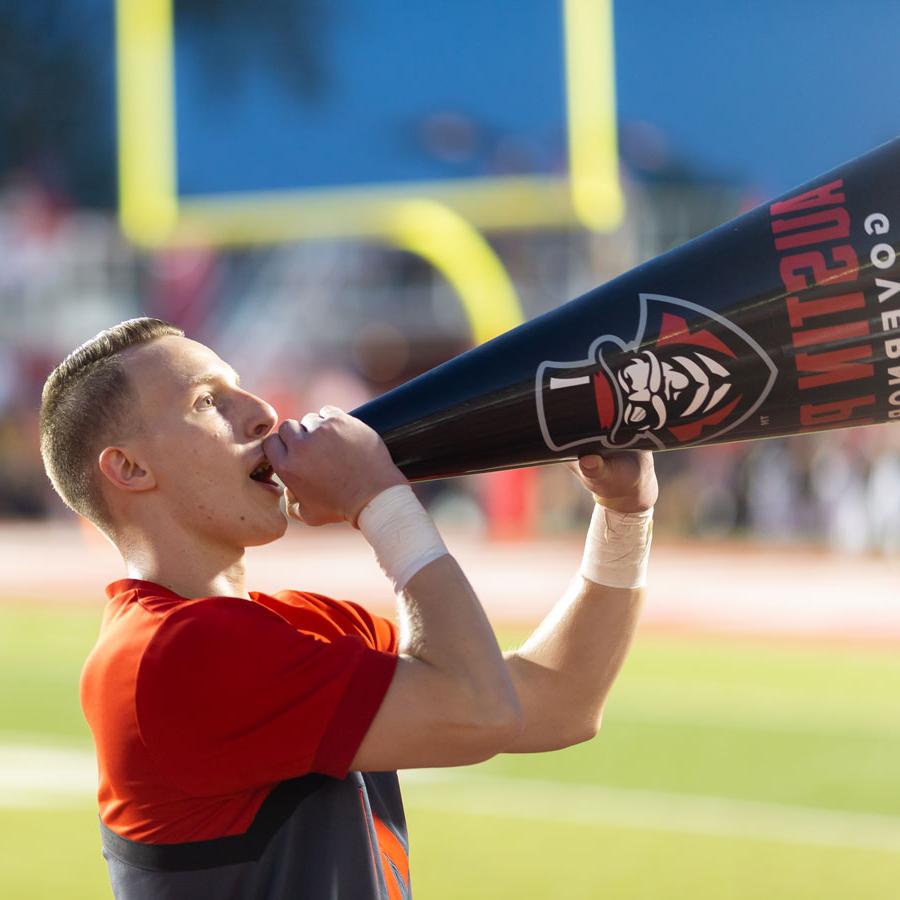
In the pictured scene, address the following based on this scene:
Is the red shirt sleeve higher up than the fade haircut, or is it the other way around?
the fade haircut

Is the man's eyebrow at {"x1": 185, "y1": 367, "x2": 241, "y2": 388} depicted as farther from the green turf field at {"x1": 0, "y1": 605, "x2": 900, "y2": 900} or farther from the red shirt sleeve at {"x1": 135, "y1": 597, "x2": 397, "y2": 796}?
the green turf field at {"x1": 0, "y1": 605, "x2": 900, "y2": 900}

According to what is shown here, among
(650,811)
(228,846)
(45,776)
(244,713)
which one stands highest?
(45,776)

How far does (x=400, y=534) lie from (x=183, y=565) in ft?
1.19

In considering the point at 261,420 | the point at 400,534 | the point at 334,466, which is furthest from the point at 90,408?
the point at 400,534

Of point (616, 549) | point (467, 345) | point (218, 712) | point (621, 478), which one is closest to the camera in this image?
point (218, 712)

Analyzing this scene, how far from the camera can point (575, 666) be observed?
2.61 m

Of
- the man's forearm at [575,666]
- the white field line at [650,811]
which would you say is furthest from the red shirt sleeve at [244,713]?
the white field line at [650,811]

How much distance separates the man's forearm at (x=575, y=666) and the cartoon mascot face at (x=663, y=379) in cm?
45

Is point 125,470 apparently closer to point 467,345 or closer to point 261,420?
point 261,420

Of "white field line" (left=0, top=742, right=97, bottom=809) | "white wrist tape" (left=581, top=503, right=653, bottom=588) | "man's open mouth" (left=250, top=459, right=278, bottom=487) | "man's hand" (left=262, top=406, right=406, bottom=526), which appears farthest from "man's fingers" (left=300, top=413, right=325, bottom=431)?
"white field line" (left=0, top=742, right=97, bottom=809)

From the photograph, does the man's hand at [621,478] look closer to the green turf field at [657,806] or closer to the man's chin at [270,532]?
the man's chin at [270,532]

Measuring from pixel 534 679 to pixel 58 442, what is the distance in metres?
0.84

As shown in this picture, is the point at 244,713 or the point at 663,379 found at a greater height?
the point at 663,379

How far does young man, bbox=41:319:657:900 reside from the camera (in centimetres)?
211
